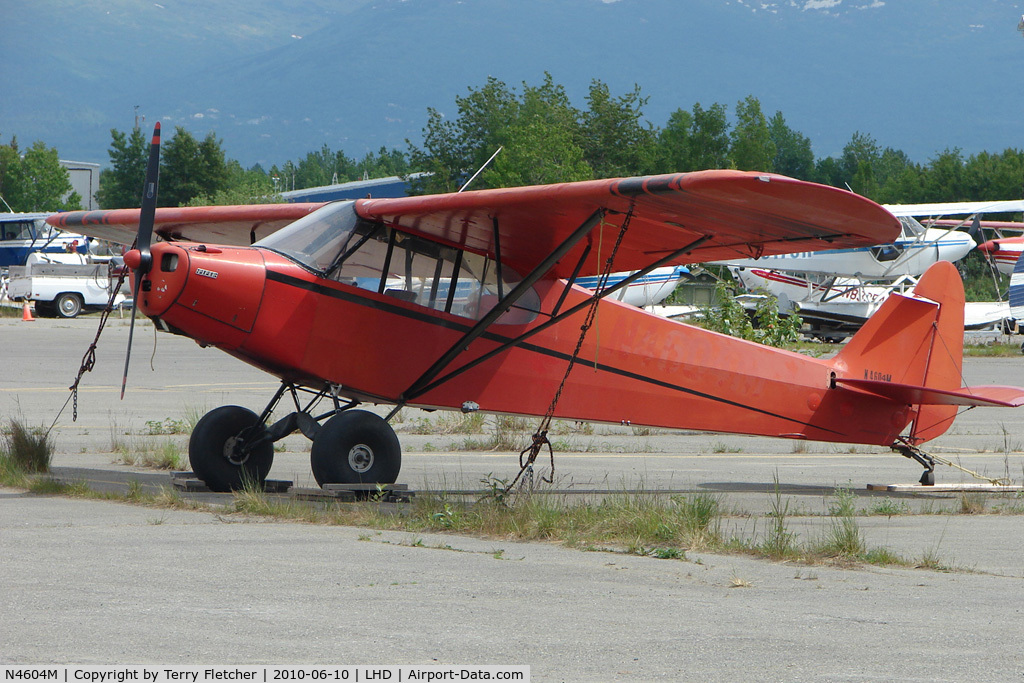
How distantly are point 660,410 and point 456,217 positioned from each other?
3.06m

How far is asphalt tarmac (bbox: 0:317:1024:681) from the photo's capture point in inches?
171

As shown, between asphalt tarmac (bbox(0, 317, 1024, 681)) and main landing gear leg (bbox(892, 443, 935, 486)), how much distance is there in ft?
2.61

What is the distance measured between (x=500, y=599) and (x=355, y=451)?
11.7 feet

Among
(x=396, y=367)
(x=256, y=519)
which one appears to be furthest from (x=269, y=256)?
(x=256, y=519)

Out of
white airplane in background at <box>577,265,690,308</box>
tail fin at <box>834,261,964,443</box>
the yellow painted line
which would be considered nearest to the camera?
tail fin at <box>834,261,964,443</box>

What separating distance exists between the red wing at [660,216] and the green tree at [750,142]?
84860mm

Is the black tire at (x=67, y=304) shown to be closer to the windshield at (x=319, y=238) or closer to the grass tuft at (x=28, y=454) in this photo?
the grass tuft at (x=28, y=454)

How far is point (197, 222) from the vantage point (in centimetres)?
1170

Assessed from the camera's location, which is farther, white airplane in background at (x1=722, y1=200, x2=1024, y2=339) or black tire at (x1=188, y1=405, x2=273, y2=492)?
white airplane in background at (x1=722, y1=200, x2=1024, y2=339)

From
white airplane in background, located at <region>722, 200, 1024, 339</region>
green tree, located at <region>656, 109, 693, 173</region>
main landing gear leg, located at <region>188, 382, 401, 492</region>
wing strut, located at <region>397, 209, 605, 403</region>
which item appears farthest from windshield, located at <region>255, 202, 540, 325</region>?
green tree, located at <region>656, 109, 693, 173</region>

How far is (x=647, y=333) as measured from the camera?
413 inches

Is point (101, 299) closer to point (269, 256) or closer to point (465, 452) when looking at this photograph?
point (465, 452)

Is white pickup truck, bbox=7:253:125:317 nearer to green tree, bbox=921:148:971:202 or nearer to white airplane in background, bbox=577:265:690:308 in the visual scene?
white airplane in background, bbox=577:265:690:308

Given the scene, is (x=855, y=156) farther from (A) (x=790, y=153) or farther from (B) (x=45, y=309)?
(B) (x=45, y=309)
